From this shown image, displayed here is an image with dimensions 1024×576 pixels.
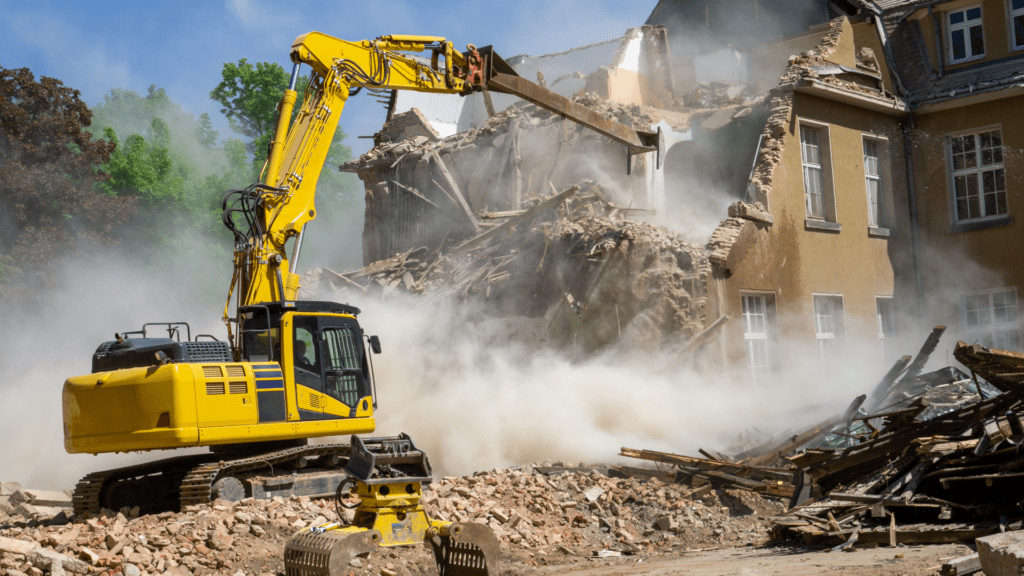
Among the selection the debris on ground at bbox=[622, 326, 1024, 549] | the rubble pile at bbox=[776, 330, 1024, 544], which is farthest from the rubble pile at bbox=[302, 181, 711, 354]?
the rubble pile at bbox=[776, 330, 1024, 544]

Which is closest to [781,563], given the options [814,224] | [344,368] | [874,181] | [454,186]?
[344,368]

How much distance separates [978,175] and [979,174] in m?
0.03

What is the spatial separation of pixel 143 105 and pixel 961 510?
59379 millimetres

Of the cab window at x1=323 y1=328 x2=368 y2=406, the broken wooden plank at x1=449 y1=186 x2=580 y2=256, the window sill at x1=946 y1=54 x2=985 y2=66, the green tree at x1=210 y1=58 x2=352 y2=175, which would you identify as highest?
the green tree at x1=210 y1=58 x2=352 y2=175

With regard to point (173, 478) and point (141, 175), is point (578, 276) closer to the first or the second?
point (173, 478)

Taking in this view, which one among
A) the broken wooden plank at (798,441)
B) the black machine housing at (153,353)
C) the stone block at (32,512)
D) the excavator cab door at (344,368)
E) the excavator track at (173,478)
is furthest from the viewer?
the broken wooden plank at (798,441)

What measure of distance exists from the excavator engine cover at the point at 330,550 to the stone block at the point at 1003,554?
151 inches

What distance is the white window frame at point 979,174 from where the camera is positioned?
19.3m

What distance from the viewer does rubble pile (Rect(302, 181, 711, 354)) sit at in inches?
A: 610

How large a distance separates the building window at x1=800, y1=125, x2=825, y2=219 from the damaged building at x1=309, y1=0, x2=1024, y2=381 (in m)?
0.04

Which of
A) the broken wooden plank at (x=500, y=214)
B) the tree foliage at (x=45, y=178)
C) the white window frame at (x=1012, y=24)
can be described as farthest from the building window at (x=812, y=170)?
the tree foliage at (x=45, y=178)

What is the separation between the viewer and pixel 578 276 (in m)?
16.5

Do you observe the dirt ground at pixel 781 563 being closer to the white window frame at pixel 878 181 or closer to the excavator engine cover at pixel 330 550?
the excavator engine cover at pixel 330 550

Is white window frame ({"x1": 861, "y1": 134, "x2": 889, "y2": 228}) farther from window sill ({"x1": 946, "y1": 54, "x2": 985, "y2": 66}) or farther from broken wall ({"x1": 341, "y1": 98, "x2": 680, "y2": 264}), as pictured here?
broken wall ({"x1": 341, "y1": 98, "x2": 680, "y2": 264})
